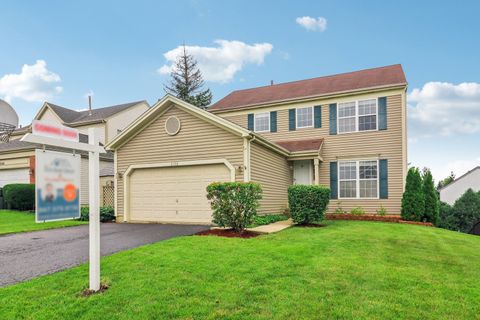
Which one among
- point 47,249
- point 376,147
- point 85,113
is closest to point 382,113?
point 376,147

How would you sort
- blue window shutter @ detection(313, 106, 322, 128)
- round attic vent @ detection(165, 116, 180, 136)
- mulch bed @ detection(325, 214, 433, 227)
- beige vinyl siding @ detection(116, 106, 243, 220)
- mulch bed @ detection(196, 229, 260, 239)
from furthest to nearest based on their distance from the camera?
blue window shutter @ detection(313, 106, 322, 128), mulch bed @ detection(325, 214, 433, 227), round attic vent @ detection(165, 116, 180, 136), beige vinyl siding @ detection(116, 106, 243, 220), mulch bed @ detection(196, 229, 260, 239)

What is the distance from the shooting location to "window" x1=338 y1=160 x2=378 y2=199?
1511 centimetres

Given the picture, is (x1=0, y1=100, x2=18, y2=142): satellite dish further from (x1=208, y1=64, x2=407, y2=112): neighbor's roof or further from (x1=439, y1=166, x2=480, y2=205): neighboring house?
(x1=439, y1=166, x2=480, y2=205): neighboring house

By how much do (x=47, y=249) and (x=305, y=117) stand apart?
1302 centimetres

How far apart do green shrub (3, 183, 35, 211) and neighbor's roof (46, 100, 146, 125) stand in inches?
331

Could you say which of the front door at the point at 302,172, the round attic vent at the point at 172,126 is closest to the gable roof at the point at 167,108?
the round attic vent at the point at 172,126

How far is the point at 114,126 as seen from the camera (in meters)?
25.1

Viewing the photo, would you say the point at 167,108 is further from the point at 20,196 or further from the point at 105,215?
the point at 20,196

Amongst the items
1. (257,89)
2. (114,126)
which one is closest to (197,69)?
(114,126)

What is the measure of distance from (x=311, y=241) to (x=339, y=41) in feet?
41.5

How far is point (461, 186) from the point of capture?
30.0 meters

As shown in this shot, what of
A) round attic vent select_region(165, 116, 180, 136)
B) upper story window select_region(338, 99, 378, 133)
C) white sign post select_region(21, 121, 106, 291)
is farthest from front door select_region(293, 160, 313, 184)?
white sign post select_region(21, 121, 106, 291)

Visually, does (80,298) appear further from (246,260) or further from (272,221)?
(272,221)

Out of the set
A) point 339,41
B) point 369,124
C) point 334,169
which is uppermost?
point 339,41
